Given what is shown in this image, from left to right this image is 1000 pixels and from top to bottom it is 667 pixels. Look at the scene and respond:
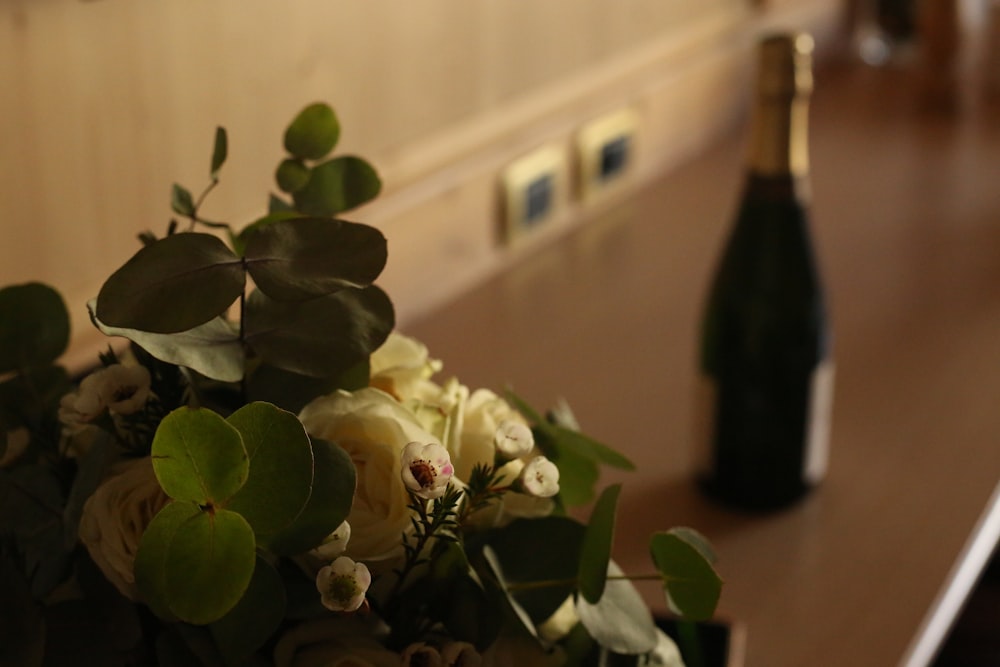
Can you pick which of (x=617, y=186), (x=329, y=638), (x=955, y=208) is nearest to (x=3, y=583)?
(x=329, y=638)

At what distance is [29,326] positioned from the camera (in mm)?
551

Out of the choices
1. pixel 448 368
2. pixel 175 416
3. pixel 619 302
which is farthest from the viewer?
pixel 619 302

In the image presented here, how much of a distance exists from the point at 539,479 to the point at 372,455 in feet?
0.22

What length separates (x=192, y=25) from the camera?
35.0 inches

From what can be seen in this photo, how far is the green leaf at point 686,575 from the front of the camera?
49 cm

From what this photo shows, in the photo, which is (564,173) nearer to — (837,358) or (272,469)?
(837,358)

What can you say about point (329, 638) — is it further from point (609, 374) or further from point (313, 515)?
point (609, 374)

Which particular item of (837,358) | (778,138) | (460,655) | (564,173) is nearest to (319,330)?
(460,655)

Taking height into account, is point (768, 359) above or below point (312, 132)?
below

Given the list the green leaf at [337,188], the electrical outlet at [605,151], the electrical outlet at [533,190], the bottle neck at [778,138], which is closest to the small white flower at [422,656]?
the green leaf at [337,188]

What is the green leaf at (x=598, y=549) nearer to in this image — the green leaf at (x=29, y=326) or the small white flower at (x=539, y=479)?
the small white flower at (x=539, y=479)

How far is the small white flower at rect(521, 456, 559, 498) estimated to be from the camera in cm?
47

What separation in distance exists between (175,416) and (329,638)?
0.12 metres

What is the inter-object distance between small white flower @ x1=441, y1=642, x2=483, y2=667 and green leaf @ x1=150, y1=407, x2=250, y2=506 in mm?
110
